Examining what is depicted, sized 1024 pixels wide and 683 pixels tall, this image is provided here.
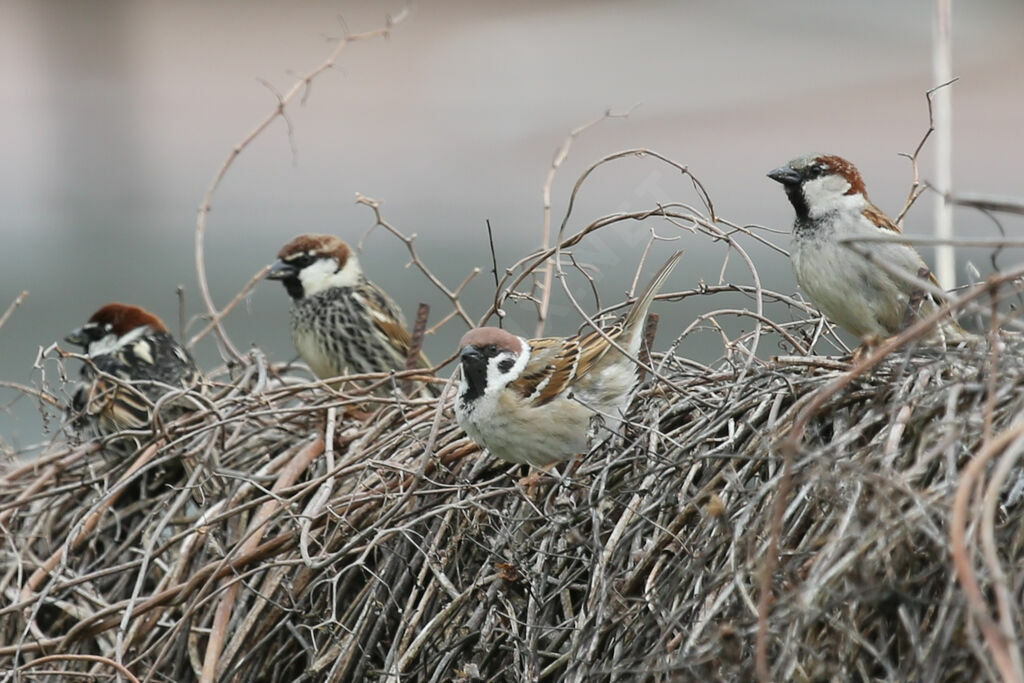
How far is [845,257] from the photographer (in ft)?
9.21

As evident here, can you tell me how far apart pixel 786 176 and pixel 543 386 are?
2.55ft

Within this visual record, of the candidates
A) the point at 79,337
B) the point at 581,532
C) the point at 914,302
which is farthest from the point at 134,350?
the point at 914,302

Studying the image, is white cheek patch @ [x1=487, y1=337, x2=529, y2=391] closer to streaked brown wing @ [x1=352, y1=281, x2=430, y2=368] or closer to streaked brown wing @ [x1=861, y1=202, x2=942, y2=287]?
streaked brown wing @ [x1=861, y1=202, x2=942, y2=287]

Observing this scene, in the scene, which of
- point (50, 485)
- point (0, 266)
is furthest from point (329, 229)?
point (50, 485)

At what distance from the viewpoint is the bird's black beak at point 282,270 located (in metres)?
4.38

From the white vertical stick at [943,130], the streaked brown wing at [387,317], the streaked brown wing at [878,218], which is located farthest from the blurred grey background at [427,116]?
the streaked brown wing at [878,218]

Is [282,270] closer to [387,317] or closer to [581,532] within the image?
[387,317]

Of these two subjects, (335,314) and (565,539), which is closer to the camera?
(565,539)

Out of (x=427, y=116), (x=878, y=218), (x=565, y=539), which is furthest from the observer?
(x=427, y=116)

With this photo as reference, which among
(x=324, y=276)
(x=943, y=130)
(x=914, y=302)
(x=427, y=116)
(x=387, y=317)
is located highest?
(x=943, y=130)

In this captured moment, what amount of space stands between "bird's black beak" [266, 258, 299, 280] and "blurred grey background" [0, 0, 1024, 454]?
19.0 ft

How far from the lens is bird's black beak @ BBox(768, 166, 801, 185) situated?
301cm

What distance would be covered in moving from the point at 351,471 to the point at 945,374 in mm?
1193

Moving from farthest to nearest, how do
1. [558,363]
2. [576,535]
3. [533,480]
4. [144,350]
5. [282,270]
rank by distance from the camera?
[282,270] → [144,350] → [558,363] → [533,480] → [576,535]
